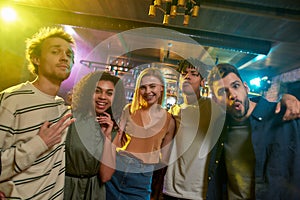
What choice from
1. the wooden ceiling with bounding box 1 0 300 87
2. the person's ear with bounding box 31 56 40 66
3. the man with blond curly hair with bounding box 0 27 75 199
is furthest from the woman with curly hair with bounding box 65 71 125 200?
the wooden ceiling with bounding box 1 0 300 87

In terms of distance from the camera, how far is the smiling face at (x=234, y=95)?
6.59ft

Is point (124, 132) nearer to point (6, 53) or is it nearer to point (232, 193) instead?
point (232, 193)

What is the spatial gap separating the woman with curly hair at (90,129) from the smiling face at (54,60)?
0.34 meters

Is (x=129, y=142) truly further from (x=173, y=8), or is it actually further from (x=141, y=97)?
(x=173, y=8)

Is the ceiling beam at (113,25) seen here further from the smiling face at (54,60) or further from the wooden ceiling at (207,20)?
the smiling face at (54,60)

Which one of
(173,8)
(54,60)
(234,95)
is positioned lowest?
(234,95)

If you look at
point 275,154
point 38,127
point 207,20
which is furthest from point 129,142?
point 207,20

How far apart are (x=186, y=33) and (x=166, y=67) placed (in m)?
3.07

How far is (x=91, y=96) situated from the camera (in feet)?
7.20

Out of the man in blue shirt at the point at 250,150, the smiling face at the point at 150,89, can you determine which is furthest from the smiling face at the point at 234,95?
the smiling face at the point at 150,89

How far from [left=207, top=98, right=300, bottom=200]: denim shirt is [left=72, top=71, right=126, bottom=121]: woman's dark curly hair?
130cm

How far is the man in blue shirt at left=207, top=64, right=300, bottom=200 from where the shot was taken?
1.86 meters

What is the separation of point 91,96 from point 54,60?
0.49m

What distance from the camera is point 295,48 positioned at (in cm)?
573
